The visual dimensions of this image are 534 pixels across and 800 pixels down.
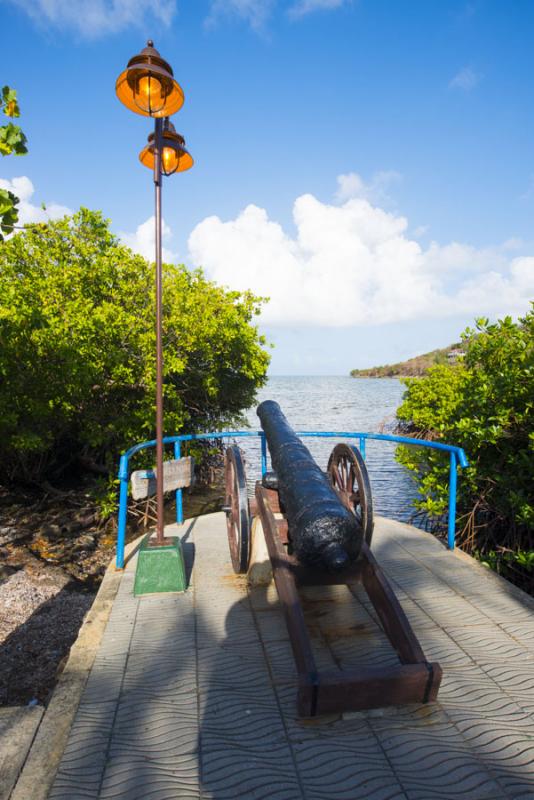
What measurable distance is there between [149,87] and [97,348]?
6.55m

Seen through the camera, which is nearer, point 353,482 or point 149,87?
point 149,87

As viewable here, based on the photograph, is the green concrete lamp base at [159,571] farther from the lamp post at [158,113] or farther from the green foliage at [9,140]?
the green foliage at [9,140]

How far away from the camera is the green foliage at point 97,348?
900 centimetres

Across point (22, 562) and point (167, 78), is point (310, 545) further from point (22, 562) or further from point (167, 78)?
point (22, 562)

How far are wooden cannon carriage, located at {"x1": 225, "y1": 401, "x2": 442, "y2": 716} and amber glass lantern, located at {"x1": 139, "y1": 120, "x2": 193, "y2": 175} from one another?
2635mm

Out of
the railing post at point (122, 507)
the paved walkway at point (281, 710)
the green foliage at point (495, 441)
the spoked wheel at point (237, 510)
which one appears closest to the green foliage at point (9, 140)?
the railing post at point (122, 507)

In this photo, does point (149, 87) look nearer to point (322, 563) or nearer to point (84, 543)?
point (322, 563)

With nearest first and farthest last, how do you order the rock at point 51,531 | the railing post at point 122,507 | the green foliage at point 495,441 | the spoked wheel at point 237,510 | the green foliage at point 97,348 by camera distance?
the spoked wheel at point 237,510
the railing post at point 122,507
the green foliage at point 495,441
the green foliage at point 97,348
the rock at point 51,531

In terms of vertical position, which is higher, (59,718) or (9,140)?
(9,140)

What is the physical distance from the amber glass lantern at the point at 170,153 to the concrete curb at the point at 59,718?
389 centimetres

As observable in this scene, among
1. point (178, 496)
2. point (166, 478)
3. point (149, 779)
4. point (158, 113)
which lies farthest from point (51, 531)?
point (149, 779)

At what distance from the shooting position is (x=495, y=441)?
17.7 feet

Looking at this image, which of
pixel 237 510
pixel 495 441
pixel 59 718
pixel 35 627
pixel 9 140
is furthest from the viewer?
pixel 35 627

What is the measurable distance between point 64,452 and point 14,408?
14.0 ft
